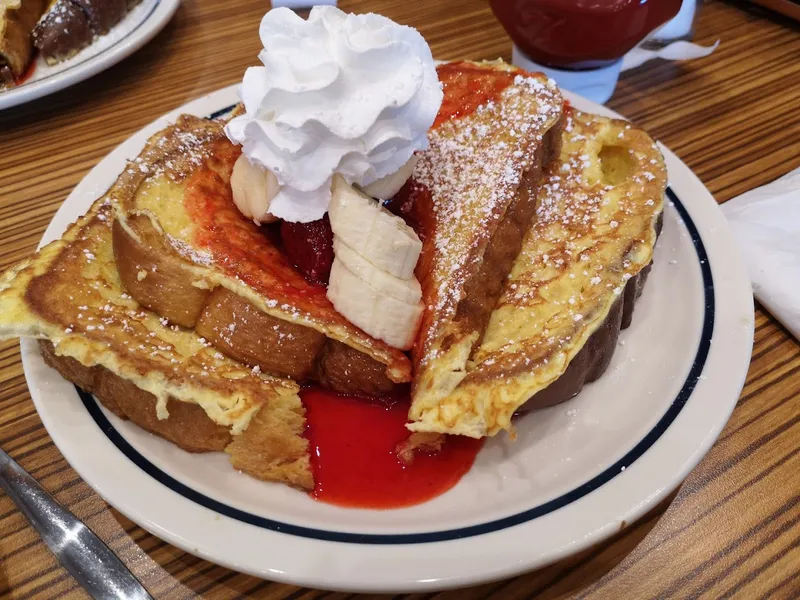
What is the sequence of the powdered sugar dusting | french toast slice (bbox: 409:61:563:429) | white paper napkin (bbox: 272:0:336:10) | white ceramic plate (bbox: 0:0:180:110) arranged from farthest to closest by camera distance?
white paper napkin (bbox: 272:0:336:10)
white ceramic plate (bbox: 0:0:180:110)
the powdered sugar dusting
french toast slice (bbox: 409:61:563:429)

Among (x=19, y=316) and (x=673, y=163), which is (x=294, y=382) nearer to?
(x=19, y=316)

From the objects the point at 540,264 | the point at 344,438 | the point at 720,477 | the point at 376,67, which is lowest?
the point at 720,477

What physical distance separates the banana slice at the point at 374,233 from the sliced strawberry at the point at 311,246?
0.08m

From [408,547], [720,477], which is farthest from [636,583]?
[408,547]

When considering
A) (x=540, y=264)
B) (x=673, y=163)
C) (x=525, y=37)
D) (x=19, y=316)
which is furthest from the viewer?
(x=525, y=37)

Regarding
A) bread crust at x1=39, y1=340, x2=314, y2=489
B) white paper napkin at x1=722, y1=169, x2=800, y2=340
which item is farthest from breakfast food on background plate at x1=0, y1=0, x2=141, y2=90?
white paper napkin at x1=722, y1=169, x2=800, y2=340

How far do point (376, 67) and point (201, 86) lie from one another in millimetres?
1663

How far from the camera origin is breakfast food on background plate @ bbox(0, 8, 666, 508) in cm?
132

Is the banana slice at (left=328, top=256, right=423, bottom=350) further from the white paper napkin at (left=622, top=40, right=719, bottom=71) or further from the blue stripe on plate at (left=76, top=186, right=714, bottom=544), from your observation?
the white paper napkin at (left=622, top=40, right=719, bottom=71)

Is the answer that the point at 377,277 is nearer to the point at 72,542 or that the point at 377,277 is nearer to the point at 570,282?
the point at 570,282

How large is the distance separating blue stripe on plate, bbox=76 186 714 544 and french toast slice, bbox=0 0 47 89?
1.94 m

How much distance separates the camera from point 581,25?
2201 millimetres

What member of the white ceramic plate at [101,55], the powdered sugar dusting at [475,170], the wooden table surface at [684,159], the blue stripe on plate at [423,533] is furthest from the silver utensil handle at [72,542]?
the white ceramic plate at [101,55]

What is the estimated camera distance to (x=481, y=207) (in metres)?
1.61
